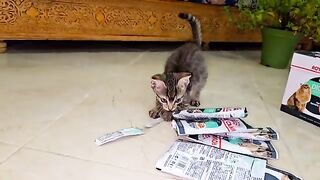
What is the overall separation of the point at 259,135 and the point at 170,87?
0.96ft

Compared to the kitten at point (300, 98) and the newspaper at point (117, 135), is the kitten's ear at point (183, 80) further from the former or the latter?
the kitten at point (300, 98)

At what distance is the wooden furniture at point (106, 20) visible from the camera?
1587 mm

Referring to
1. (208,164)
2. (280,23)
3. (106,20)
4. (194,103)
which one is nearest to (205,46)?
(280,23)

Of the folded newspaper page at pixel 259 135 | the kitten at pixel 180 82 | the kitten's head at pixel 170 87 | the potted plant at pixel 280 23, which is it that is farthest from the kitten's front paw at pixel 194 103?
the potted plant at pixel 280 23

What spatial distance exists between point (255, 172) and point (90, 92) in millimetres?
690

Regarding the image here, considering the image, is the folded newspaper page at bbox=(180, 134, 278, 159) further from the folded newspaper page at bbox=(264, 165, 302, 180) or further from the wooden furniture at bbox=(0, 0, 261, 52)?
the wooden furniture at bbox=(0, 0, 261, 52)

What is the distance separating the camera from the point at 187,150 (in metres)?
0.85

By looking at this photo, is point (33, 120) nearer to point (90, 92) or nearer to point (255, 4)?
point (90, 92)

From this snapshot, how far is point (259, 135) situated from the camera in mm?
942

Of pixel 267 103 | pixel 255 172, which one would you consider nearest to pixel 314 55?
pixel 267 103

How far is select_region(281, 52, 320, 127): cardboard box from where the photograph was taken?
1086 mm

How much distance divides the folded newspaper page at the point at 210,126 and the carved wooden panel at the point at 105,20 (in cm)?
96

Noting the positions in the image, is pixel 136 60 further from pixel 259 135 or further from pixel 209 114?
pixel 259 135

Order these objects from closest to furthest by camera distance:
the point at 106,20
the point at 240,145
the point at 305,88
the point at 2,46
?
the point at 240,145
the point at 305,88
the point at 2,46
the point at 106,20
